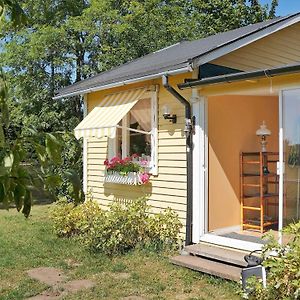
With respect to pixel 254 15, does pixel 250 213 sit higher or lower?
lower

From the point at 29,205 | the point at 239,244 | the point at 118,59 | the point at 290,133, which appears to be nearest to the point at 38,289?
the point at 239,244

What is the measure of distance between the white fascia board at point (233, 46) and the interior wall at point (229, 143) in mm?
931

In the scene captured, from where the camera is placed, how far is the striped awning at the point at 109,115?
1021cm

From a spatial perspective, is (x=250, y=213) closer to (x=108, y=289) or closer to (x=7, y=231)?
(x=108, y=289)

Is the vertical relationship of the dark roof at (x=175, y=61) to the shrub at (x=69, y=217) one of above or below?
above

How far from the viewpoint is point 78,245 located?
33.9ft

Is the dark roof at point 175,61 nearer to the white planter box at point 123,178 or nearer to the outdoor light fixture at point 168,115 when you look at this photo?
the outdoor light fixture at point 168,115

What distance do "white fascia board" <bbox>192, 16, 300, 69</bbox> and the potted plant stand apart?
9.69 feet

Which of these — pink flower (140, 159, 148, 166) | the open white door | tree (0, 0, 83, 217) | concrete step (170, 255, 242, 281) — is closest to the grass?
concrete step (170, 255, 242, 281)

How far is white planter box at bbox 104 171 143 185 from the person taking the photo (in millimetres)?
10500

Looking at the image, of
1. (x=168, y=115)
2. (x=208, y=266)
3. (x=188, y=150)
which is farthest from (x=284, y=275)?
(x=168, y=115)

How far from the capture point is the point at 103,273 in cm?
824

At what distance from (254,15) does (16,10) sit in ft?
104

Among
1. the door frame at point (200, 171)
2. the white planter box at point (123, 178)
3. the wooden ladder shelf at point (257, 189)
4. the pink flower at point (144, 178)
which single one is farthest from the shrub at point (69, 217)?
the wooden ladder shelf at point (257, 189)
